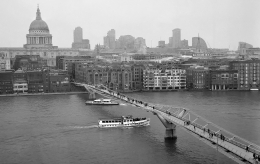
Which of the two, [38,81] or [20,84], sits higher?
[38,81]

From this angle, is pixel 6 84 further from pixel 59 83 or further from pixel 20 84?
pixel 59 83

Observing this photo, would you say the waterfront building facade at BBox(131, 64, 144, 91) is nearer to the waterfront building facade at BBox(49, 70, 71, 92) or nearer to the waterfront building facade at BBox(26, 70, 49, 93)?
the waterfront building facade at BBox(49, 70, 71, 92)

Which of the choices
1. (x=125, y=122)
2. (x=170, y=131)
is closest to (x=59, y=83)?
(x=125, y=122)

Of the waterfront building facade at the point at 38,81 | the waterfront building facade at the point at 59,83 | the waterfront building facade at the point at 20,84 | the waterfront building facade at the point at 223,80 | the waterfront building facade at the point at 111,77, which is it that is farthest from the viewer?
the waterfront building facade at the point at 223,80

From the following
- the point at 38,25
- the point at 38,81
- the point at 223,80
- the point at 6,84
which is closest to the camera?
the point at 6,84

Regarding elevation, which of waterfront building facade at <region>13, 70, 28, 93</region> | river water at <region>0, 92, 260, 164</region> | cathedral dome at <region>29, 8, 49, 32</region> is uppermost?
cathedral dome at <region>29, 8, 49, 32</region>

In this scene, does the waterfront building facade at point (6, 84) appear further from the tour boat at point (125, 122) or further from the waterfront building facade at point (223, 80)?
the waterfront building facade at point (223, 80)

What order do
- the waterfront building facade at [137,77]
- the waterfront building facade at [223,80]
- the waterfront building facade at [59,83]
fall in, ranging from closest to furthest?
the waterfront building facade at [59,83] → the waterfront building facade at [223,80] → the waterfront building facade at [137,77]

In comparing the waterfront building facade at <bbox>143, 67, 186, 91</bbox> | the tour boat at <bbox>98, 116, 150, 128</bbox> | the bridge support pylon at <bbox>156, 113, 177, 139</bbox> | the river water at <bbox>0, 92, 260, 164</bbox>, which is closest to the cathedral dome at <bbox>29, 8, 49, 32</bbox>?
the waterfront building facade at <bbox>143, 67, 186, 91</bbox>

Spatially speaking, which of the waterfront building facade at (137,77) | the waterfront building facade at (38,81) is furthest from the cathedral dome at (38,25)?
the waterfront building facade at (38,81)
